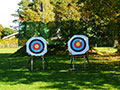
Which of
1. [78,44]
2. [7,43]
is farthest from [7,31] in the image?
[78,44]

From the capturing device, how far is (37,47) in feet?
27.1

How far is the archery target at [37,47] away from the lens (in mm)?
8172

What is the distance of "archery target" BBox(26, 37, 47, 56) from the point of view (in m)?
8.17

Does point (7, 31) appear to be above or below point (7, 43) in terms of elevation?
above

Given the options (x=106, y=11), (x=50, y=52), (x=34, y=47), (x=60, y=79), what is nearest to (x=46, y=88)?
(x=60, y=79)

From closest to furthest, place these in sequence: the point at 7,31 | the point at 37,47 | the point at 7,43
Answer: the point at 37,47, the point at 7,43, the point at 7,31

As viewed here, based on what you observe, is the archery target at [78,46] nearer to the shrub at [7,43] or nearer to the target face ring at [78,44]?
the target face ring at [78,44]

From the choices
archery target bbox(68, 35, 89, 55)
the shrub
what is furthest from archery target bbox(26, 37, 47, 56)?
the shrub

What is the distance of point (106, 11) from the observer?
10508 millimetres

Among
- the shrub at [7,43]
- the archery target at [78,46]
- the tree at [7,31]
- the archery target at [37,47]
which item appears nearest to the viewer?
the archery target at [78,46]

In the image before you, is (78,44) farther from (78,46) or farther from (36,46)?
(36,46)

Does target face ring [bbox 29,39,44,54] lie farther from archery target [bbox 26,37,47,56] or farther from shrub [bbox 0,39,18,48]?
shrub [bbox 0,39,18,48]

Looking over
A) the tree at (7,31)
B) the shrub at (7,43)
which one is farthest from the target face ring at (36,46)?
the tree at (7,31)

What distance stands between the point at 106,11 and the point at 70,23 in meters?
5.67
